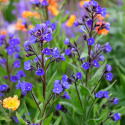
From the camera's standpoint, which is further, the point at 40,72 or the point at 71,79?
the point at 71,79

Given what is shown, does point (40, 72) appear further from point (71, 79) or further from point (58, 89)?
point (71, 79)

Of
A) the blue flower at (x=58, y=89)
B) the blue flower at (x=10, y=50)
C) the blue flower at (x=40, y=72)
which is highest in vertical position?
the blue flower at (x=10, y=50)

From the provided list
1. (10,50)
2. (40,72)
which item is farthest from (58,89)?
(10,50)

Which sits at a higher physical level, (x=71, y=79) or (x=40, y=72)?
(x=40, y=72)

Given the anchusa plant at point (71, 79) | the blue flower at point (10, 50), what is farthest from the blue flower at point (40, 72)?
the blue flower at point (10, 50)

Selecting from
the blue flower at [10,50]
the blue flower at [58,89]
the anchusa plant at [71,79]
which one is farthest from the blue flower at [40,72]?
the blue flower at [10,50]

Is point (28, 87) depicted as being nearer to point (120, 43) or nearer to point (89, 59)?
point (89, 59)

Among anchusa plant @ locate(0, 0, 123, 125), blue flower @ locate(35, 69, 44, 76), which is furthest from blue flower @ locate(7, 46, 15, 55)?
blue flower @ locate(35, 69, 44, 76)

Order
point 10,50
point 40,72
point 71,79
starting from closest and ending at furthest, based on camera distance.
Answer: point 40,72
point 71,79
point 10,50

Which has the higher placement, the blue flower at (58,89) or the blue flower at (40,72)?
the blue flower at (40,72)

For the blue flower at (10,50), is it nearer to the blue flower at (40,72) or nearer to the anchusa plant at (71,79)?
the anchusa plant at (71,79)

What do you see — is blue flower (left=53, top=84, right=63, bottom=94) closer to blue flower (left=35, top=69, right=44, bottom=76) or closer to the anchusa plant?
the anchusa plant

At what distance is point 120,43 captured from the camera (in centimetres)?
323

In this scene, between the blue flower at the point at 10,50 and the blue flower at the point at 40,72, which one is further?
the blue flower at the point at 10,50
